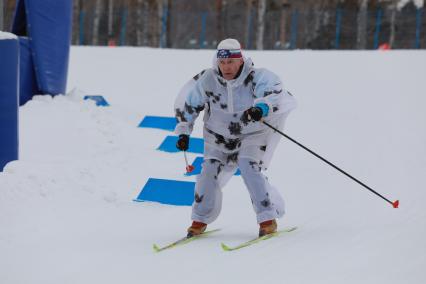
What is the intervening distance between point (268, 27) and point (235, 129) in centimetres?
3350

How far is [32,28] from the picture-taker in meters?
11.0

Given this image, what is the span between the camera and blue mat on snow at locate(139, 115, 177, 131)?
10992mm

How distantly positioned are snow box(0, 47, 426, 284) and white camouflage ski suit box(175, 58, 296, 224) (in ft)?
0.98

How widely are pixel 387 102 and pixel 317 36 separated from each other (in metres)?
20.3

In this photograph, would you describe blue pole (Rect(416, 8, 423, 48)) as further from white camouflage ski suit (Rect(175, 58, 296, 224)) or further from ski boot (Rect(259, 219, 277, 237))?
ski boot (Rect(259, 219, 277, 237))

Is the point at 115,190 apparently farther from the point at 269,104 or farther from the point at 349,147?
the point at 349,147

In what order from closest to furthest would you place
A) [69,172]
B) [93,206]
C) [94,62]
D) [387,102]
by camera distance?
[93,206], [69,172], [387,102], [94,62]

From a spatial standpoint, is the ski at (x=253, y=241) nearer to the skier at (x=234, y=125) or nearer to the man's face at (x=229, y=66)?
the skier at (x=234, y=125)

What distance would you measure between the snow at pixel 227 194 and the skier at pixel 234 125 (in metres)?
0.28

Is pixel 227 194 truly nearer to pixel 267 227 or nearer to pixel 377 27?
pixel 267 227

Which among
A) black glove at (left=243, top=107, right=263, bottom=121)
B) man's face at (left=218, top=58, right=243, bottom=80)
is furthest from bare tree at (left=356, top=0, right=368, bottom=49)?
black glove at (left=243, top=107, right=263, bottom=121)

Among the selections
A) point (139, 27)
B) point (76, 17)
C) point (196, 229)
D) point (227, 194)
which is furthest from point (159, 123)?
point (139, 27)

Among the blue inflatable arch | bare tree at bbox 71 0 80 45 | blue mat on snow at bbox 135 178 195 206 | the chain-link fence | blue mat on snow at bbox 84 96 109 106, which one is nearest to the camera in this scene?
blue mat on snow at bbox 135 178 195 206

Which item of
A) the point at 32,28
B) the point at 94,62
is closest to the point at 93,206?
the point at 32,28
